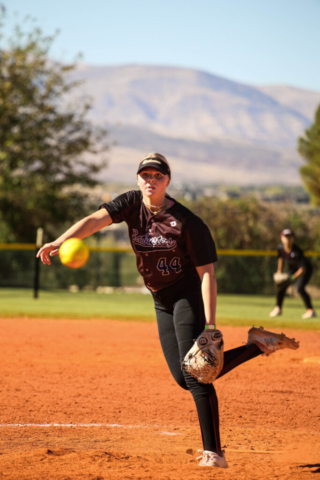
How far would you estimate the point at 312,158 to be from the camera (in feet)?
120

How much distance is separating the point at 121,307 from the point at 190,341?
493 inches

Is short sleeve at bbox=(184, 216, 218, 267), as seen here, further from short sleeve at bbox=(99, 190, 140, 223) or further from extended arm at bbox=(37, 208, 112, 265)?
extended arm at bbox=(37, 208, 112, 265)

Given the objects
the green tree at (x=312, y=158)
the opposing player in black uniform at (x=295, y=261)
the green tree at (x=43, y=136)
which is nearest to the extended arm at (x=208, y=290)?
the opposing player in black uniform at (x=295, y=261)

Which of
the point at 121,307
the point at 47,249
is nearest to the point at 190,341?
the point at 47,249

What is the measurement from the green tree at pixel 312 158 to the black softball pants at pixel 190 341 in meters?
32.7

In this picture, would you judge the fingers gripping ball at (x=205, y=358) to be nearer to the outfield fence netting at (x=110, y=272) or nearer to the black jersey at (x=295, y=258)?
the black jersey at (x=295, y=258)

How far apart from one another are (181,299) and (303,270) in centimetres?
975

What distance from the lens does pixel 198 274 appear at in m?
4.33

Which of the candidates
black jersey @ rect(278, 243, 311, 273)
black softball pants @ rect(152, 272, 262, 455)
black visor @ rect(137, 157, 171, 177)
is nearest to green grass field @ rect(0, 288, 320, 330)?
black jersey @ rect(278, 243, 311, 273)

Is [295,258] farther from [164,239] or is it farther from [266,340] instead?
[164,239]

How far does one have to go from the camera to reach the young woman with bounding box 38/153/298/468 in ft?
13.6

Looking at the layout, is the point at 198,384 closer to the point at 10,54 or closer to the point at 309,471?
the point at 309,471

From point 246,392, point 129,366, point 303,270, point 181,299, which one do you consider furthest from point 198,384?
point 303,270

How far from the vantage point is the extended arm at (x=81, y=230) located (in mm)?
4238
